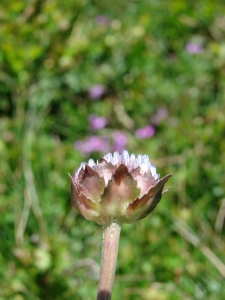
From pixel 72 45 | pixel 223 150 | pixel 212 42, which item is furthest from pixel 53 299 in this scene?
pixel 212 42

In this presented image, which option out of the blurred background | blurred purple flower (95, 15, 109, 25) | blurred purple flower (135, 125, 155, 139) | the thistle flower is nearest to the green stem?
the thistle flower

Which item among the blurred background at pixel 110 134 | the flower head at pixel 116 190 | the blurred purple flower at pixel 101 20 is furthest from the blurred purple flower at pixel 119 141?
the flower head at pixel 116 190

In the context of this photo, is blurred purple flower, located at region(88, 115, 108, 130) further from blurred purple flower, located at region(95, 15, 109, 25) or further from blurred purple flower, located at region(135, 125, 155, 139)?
blurred purple flower, located at region(95, 15, 109, 25)

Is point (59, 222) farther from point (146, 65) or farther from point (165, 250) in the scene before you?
point (146, 65)

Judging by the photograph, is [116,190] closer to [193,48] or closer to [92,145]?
[92,145]

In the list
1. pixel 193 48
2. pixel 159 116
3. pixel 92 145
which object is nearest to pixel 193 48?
pixel 193 48

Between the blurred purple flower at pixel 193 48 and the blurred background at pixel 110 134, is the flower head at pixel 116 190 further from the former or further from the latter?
Result: the blurred purple flower at pixel 193 48
